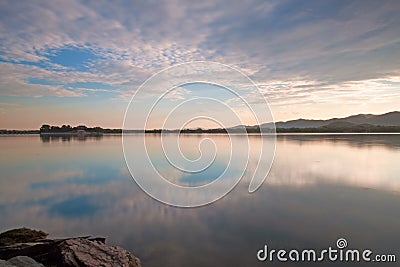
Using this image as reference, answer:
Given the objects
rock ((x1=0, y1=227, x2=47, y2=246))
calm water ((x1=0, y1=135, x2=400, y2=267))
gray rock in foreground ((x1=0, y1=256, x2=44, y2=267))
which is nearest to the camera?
gray rock in foreground ((x1=0, y1=256, x2=44, y2=267))

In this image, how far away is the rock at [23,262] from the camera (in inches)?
163

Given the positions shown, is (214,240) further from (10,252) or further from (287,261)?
(10,252)

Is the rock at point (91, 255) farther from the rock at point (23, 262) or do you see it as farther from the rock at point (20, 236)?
the rock at point (20, 236)

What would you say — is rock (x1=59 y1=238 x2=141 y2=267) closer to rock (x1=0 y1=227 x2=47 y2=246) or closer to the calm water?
the calm water

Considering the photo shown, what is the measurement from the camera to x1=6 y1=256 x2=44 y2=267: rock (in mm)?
4133

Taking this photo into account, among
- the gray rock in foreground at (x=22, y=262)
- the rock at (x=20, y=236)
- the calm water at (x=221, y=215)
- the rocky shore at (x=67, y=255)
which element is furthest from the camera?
the rock at (x=20, y=236)

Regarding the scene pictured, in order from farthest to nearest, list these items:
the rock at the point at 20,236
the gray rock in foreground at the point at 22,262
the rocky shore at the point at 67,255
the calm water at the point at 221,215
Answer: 1. the rock at the point at 20,236
2. the calm water at the point at 221,215
3. the rocky shore at the point at 67,255
4. the gray rock in foreground at the point at 22,262

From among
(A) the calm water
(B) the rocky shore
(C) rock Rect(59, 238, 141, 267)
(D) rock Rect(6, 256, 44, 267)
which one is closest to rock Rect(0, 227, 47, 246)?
(A) the calm water

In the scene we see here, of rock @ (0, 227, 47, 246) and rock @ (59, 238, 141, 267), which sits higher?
rock @ (59, 238, 141, 267)

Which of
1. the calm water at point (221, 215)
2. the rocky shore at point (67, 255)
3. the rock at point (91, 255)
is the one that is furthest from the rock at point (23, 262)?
the calm water at point (221, 215)

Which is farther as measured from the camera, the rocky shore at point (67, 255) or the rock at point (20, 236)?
the rock at point (20, 236)

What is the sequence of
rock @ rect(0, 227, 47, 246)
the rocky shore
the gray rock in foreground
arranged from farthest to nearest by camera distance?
rock @ rect(0, 227, 47, 246) < the rocky shore < the gray rock in foreground

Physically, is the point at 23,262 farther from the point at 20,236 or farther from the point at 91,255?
the point at 20,236

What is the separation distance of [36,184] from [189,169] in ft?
23.2
